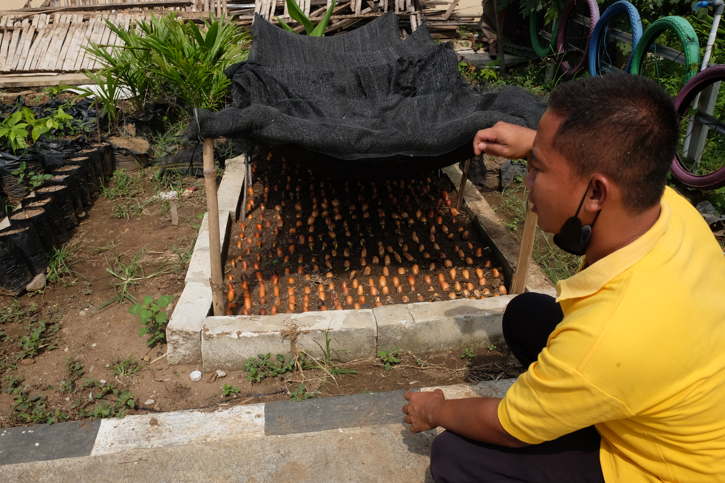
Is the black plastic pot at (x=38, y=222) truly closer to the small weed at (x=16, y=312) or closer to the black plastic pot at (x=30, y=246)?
the black plastic pot at (x=30, y=246)

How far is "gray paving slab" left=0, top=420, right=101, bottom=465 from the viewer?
87.0 inches

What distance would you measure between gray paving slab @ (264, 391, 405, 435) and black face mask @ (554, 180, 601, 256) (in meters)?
1.30

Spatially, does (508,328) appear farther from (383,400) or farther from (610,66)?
(610,66)

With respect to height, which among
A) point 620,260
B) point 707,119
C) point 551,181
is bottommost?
point 707,119

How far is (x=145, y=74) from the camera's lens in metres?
5.17

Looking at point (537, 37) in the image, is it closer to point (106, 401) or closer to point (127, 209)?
point (127, 209)

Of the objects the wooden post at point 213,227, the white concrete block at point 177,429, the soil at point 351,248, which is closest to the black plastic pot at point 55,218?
the soil at point 351,248

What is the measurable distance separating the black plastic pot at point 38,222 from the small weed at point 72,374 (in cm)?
113

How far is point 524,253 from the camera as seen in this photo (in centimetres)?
299

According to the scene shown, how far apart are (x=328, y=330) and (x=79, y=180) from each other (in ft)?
9.06

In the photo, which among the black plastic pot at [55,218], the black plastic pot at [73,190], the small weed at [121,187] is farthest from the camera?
the small weed at [121,187]

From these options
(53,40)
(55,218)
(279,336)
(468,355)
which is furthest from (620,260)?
(53,40)

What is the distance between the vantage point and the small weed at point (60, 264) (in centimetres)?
352

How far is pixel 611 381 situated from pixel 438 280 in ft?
7.37
